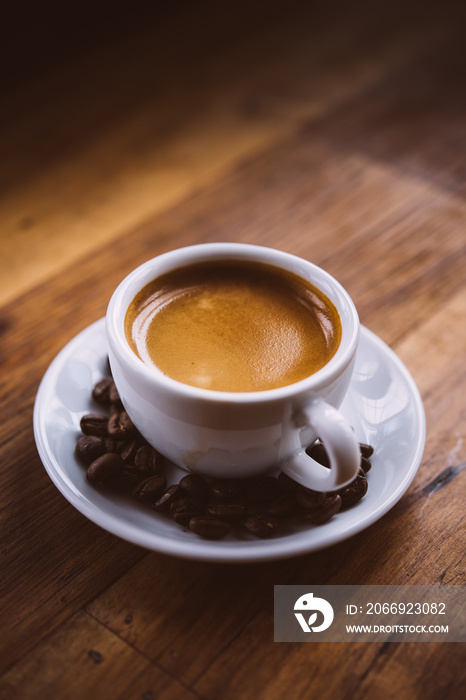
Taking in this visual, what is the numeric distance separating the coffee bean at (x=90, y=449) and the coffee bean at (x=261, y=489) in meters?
Result: 0.21

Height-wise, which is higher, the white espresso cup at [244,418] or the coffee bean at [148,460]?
the white espresso cup at [244,418]

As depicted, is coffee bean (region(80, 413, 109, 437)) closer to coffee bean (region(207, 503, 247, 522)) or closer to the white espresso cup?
the white espresso cup

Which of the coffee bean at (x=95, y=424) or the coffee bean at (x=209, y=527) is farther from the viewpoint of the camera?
the coffee bean at (x=95, y=424)

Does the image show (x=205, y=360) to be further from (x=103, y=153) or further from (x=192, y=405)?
(x=103, y=153)

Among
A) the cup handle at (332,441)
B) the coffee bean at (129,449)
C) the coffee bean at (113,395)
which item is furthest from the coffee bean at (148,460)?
the cup handle at (332,441)

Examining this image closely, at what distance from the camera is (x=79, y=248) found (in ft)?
4.76

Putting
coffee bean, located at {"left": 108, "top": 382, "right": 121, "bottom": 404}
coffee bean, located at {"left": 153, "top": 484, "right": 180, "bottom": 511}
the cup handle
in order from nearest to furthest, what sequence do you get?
the cup handle
coffee bean, located at {"left": 153, "top": 484, "right": 180, "bottom": 511}
coffee bean, located at {"left": 108, "top": 382, "right": 121, "bottom": 404}

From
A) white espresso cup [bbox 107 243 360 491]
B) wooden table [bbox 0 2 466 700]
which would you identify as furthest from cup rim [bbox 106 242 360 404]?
wooden table [bbox 0 2 466 700]

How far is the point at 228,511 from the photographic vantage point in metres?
0.86

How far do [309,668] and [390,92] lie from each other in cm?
171

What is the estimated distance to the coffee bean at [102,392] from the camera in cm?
105

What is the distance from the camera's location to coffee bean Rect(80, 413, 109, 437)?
3.22 ft

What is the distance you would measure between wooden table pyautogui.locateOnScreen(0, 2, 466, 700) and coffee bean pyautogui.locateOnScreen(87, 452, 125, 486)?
0.28 feet

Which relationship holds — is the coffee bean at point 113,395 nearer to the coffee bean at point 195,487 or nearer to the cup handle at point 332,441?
the coffee bean at point 195,487
